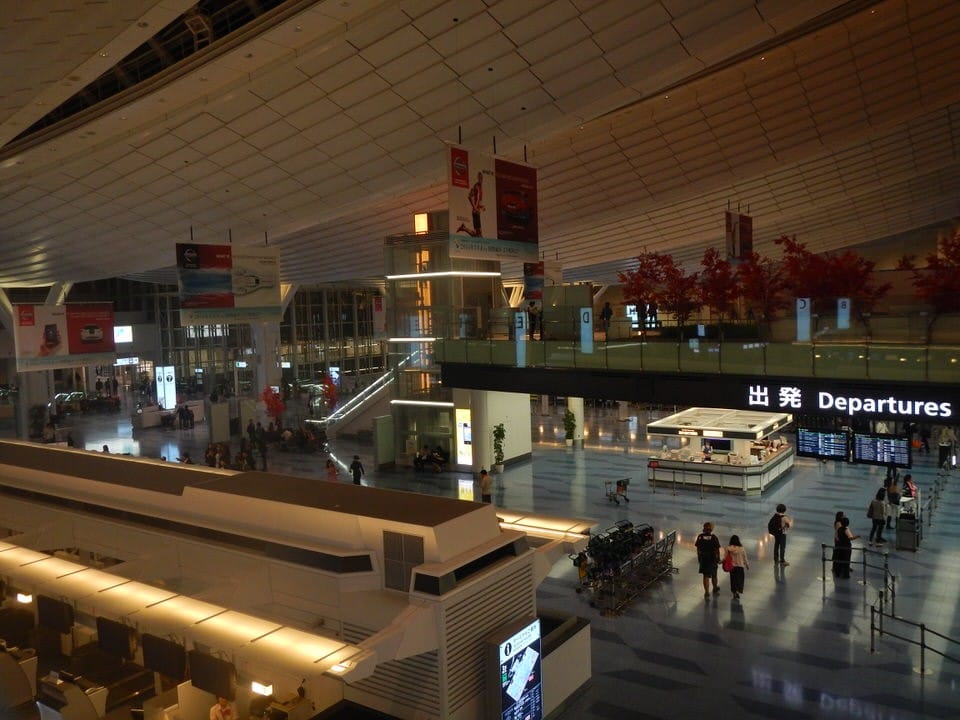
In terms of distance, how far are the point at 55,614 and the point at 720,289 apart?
1673 centimetres

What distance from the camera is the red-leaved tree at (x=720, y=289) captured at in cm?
1406

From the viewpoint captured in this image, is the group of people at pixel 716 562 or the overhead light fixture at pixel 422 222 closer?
the group of people at pixel 716 562

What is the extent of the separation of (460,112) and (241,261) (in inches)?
243

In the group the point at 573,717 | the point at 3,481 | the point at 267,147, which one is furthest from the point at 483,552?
the point at 267,147

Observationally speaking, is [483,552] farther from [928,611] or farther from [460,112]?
[460,112]

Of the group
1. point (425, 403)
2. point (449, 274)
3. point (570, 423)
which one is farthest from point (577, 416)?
point (449, 274)

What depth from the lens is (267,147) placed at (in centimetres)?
1677

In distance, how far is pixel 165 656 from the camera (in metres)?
7.04

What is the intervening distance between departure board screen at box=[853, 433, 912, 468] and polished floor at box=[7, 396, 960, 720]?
5.38ft

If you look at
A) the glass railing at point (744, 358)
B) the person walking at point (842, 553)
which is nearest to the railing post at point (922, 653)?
the person walking at point (842, 553)

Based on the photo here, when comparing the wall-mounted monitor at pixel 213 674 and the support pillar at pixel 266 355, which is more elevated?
the support pillar at pixel 266 355

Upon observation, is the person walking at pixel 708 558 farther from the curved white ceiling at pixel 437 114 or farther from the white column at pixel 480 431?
the white column at pixel 480 431

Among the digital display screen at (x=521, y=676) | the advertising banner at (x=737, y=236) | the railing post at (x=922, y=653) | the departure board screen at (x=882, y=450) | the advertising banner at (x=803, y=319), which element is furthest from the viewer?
the advertising banner at (x=737, y=236)

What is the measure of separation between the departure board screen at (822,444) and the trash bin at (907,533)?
1.44m
